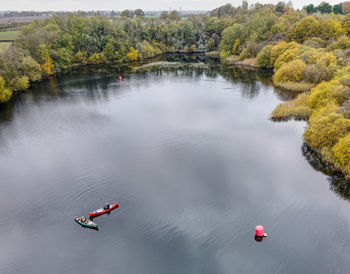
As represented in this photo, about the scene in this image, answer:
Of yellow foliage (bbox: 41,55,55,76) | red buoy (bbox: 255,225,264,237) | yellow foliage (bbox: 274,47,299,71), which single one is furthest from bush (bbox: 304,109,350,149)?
yellow foliage (bbox: 41,55,55,76)

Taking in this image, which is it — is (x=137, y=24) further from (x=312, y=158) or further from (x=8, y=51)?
(x=312, y=158)

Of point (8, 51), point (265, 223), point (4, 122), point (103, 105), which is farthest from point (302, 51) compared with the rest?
point (8, 51)

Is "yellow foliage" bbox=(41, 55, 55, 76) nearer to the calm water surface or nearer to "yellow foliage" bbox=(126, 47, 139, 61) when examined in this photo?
"yellow foliage" bbox=(126, 47, 139, 61)

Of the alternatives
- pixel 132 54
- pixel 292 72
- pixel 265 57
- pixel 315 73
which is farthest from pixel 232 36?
pixel 315 73

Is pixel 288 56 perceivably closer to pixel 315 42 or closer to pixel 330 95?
pixel 315 42

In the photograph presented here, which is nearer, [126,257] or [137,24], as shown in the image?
[126,257]

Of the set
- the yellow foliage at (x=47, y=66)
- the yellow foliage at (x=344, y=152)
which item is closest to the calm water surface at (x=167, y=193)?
the yellow foliage at (x=344, y=152)
